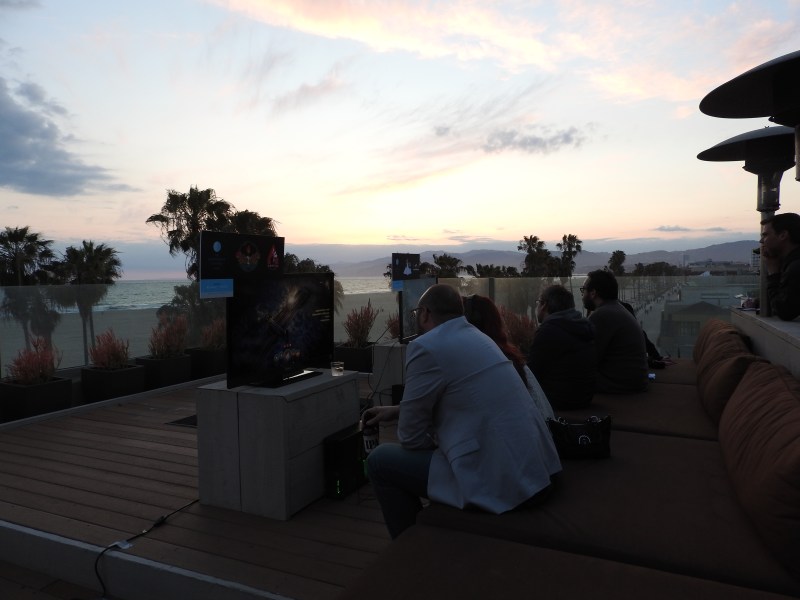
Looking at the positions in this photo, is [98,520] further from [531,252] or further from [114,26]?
[531,252]

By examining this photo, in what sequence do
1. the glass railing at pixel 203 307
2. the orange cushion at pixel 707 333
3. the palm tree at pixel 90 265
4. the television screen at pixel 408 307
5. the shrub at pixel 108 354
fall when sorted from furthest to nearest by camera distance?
the palm tree at pixel 90 265 → the shrub at pixel 108 354 → the glass railing at pixel 203 307 → the television screen at pixel 408 307 → the orange cushion at pixel 707 333

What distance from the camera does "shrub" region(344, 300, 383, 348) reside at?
303 inches

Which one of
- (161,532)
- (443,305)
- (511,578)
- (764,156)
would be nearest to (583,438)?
(443,305)

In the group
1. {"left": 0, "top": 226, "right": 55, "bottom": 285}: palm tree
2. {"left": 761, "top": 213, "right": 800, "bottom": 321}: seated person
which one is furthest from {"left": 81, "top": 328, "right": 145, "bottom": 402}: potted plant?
{"left": 0, "top": 226, "right": 55, "bottom": 285}: palm tree

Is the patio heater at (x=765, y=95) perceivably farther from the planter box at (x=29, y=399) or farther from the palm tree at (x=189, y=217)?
the palm tree at (x=189, y=217)

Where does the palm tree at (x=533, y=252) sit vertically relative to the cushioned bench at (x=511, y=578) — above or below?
above

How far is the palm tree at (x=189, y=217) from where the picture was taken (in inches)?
776

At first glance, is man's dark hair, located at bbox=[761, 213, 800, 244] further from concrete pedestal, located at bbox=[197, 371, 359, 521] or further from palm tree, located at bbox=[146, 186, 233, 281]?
palm tree, located at bbox=[146, 186, 233, 281]

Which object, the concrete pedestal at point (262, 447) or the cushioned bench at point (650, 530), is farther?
the concrete pedestal at point (262, 447)

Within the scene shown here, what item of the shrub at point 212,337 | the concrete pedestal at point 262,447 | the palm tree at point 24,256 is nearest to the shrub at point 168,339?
the shrub at point 212,337

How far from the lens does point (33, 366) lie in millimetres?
5344

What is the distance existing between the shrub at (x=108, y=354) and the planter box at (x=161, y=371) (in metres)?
0.33

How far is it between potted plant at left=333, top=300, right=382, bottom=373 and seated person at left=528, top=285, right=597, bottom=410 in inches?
164

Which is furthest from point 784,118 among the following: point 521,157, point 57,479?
point 521,157
